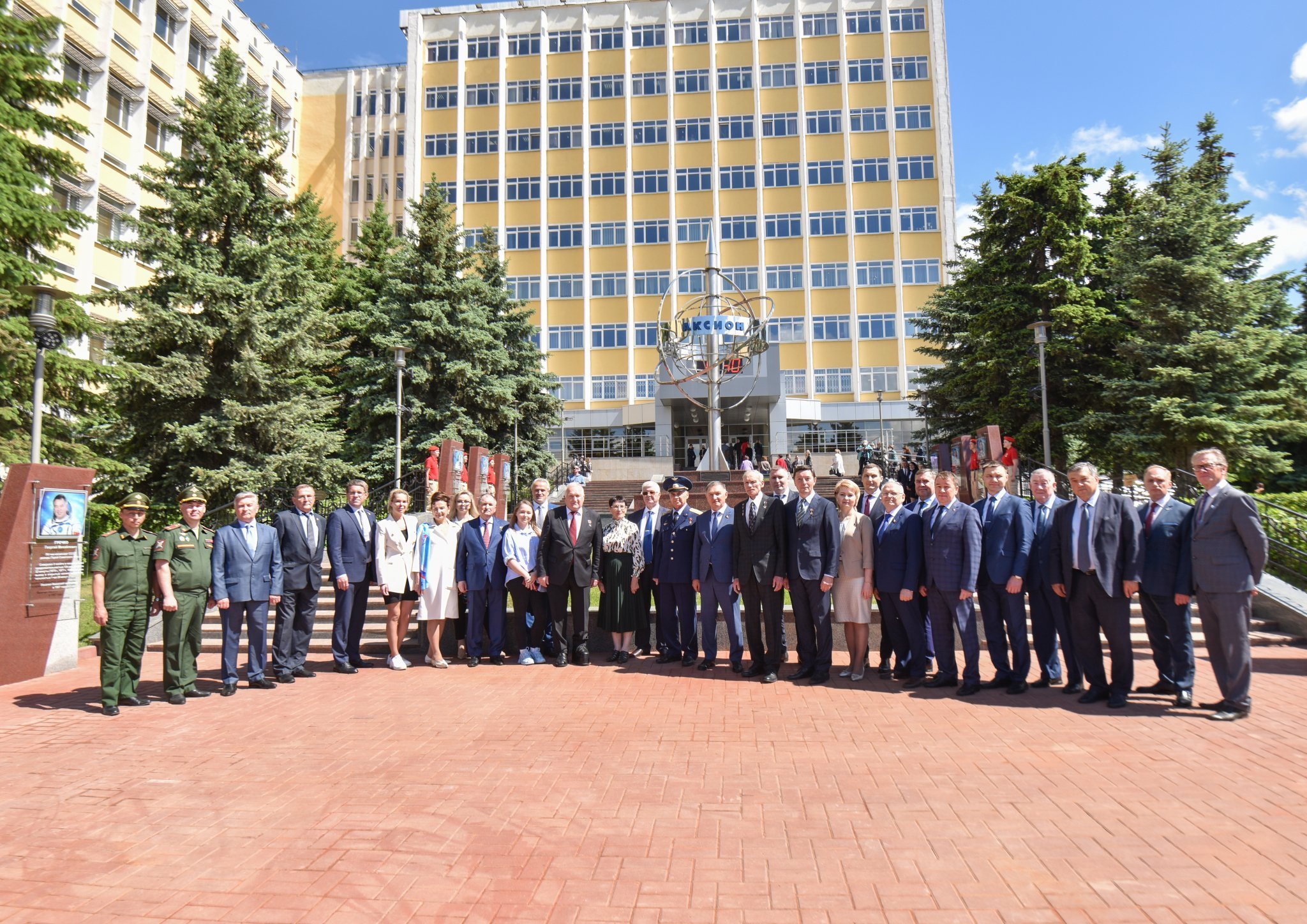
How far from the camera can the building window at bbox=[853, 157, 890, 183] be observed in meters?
46.5

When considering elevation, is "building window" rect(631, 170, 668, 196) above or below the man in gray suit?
above

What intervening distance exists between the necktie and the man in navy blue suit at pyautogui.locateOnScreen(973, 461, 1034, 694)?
52 cm

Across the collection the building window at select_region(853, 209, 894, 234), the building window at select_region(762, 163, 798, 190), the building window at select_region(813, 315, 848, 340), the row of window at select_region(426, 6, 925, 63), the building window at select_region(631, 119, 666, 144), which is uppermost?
the row of window at select_region(426, 6, 925, 63)

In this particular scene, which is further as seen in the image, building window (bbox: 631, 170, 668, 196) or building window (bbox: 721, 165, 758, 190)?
building window (bbox: 631, 170, 668, 196)

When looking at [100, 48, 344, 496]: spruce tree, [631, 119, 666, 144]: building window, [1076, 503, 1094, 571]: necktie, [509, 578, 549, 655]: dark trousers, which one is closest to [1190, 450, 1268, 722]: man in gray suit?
[1076, 503, 1094, 571]: necktie

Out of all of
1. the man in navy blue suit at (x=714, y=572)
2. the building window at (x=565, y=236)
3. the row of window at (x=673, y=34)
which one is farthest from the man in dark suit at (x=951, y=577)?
the row of window at (x=673, y=34)

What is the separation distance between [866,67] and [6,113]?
46.0 m

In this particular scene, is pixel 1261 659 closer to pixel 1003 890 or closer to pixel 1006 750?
pixel 1006 750

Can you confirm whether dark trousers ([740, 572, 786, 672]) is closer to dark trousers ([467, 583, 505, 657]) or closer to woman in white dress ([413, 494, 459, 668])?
dark trousers ([467, 583, 505, 657])

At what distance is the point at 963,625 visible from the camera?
7402 mm

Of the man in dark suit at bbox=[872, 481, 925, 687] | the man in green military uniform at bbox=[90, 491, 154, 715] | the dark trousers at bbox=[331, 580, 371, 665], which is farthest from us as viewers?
the dark trousers at bbox=[331, 580, 371, 665]

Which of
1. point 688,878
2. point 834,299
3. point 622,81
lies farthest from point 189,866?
point 622,81

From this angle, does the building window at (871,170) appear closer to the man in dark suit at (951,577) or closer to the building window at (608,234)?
the building window at (608,234)

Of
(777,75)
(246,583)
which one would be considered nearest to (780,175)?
(777,75)
